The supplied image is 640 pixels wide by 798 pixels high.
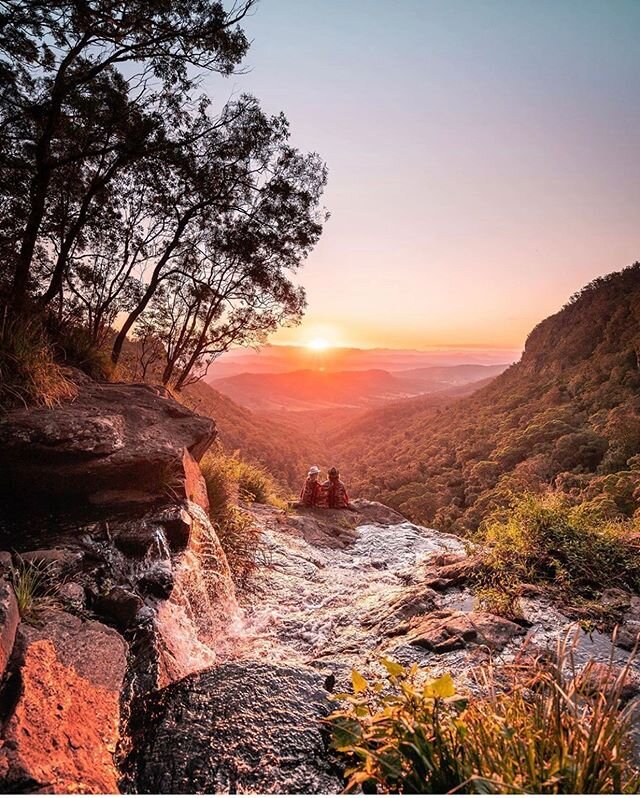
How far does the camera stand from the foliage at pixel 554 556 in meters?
5.41

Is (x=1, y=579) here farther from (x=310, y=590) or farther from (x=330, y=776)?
(x=310, y=590)

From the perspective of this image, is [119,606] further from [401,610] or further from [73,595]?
[401,610]

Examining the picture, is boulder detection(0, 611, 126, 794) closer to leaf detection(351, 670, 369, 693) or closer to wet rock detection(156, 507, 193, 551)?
leaf detection(351, 670, 369, 693)

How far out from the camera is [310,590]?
755cm

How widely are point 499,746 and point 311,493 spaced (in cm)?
1225

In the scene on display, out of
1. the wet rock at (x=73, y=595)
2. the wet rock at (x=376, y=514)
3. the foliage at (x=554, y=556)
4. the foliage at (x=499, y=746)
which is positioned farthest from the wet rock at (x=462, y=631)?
the wet rock at (x=376, y=514)

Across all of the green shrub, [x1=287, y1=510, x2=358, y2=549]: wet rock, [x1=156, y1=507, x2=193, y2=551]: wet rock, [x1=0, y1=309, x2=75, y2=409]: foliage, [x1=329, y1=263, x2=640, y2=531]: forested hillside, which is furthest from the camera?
[x1=329, y1=263, x2=640, y2=531]: forested hillside

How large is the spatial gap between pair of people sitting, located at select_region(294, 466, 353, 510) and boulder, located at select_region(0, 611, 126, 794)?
34.3 ft

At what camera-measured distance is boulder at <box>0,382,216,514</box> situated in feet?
16.2

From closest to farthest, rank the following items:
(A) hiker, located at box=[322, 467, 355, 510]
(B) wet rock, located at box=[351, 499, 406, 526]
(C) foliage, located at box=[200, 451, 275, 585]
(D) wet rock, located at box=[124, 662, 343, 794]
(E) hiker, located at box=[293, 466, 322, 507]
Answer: (D) wet rock, located at box=[124, 662, 343, 794] → (C) foliage, located at box=[200, 451, 275, 585] → (E) hiker, located at box=[293, 466, 322, 507] → (A) hiker, located at box=[322, 467, 355, 510] → (B) wet rock, located at box=[351, 499, 406, 526]

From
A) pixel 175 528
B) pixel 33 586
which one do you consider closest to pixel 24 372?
pixel 175 528

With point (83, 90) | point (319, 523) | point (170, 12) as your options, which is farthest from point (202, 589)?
point (170, 12)

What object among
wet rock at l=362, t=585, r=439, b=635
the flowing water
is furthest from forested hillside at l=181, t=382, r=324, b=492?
wet rock at l=362, t=585, r=439, b=635

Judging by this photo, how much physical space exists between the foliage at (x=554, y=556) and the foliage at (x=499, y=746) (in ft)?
10.6
